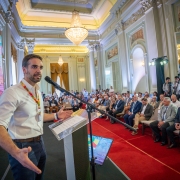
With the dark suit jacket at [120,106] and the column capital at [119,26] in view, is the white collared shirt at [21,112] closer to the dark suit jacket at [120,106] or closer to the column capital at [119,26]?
the dark suit jacket at [120,106]

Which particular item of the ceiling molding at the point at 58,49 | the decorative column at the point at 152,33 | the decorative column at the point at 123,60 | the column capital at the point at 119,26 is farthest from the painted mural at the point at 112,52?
the ceiling molding at the point at 58,49

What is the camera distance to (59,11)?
11.5 meters

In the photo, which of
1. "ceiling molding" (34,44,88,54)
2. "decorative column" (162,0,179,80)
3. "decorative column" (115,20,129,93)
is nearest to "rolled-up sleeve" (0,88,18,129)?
"decorative column" (162,0,179,80)

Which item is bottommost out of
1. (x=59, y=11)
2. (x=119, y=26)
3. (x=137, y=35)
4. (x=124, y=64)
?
(x=124, y=64)

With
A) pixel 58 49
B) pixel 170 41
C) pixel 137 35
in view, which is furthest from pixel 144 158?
pixel 58 49

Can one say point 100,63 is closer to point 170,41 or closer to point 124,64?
point 124,64

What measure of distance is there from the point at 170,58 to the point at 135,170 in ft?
18.1

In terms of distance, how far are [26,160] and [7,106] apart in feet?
1.36

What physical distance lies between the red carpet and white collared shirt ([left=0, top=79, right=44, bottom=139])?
1.89 meters

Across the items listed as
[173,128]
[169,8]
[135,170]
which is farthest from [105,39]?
[135,170]

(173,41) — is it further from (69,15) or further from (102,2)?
(69,15)

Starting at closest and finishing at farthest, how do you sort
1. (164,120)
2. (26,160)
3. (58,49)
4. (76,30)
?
(26,160) < (164,120) < (76,30) < (58,49)

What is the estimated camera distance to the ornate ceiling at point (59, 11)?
1080 cm

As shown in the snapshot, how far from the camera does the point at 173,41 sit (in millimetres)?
6363
